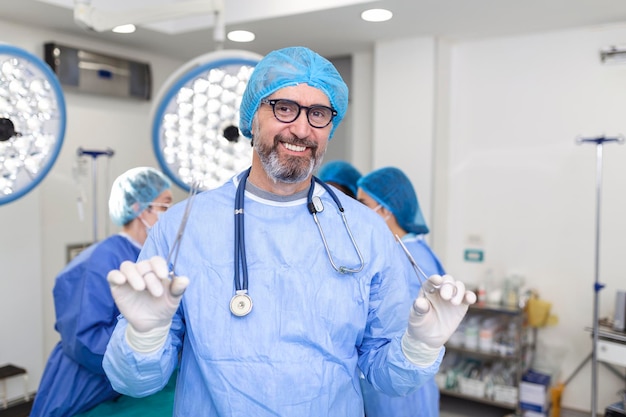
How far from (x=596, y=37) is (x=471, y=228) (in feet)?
4.05

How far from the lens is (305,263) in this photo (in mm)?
1158

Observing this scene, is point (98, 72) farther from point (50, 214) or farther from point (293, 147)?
point (293, 147)

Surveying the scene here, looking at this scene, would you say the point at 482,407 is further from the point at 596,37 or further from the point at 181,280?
the point at 181,280

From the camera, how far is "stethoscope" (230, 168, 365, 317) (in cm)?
108

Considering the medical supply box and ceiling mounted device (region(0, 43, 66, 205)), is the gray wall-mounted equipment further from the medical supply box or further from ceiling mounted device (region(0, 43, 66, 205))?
the medical supply box

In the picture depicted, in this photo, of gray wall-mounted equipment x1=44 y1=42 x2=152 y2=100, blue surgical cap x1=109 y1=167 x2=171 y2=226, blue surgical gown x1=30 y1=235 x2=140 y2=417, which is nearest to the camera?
blue surgical gown x1=30 y1=235 x2=140 y2=417

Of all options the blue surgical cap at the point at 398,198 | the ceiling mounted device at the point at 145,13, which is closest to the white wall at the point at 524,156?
the blue surgical cap at the point at 398,198

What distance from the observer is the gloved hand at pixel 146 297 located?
84 centimetres

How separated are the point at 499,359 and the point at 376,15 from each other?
6.62 ft

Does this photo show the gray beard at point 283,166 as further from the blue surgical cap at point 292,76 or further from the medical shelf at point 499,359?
the medical shelf at point 499,359

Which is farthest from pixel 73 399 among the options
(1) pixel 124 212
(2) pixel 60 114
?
(2) pixel 60 114

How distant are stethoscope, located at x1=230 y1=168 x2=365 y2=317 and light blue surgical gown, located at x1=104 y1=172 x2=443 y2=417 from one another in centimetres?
2

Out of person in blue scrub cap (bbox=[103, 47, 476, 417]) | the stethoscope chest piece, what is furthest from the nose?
the stethoscope chest piece

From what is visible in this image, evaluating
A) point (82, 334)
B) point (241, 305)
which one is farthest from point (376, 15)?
point (241, 305)
